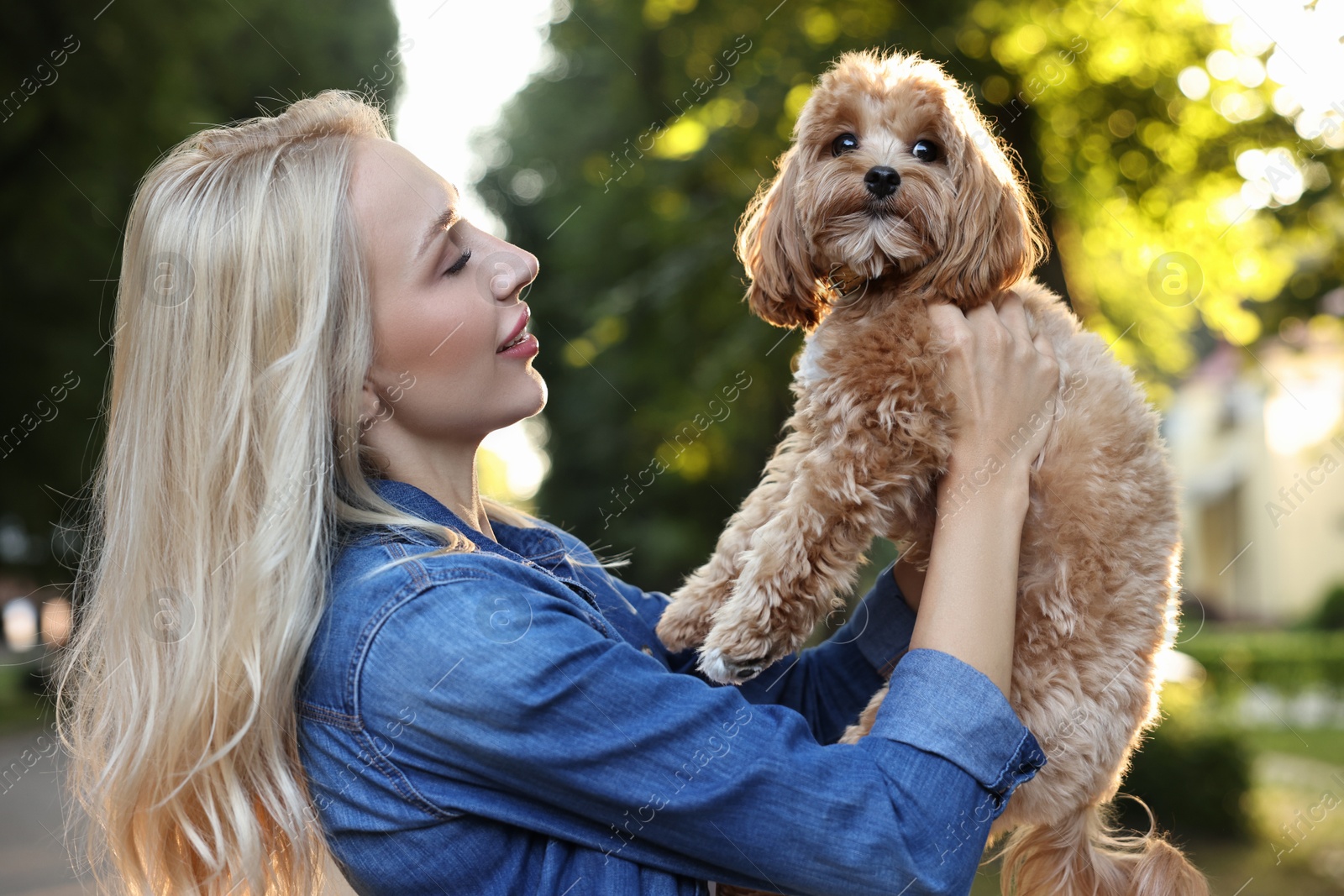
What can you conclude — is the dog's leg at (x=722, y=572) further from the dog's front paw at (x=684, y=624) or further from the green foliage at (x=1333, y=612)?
the green foliage at (x=1333, y=612)

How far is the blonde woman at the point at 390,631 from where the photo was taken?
1580 millimetres

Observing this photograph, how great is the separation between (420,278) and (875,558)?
11.5 feet

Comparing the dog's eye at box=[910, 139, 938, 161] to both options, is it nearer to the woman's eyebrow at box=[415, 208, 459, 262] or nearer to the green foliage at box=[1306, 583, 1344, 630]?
the woman's eyebrow at box=[415, 208, 459, 262]

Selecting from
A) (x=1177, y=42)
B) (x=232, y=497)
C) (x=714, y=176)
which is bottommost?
(x=1177, y=42)

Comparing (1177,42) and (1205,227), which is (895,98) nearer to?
(1177,42)

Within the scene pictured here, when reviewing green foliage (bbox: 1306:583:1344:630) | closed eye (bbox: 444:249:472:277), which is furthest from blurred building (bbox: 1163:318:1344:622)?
closed eye (bbox: 444:249:472:277)

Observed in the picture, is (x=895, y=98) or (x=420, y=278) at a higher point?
(x=420, y=278)

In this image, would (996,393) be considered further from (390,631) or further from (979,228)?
(390,631)

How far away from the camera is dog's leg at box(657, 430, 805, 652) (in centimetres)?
246

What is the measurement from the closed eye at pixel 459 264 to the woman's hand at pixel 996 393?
100cm

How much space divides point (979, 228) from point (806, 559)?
83cm

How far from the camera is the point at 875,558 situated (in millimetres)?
5031

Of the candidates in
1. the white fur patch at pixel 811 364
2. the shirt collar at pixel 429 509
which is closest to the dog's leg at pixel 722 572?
the white fur patch at pixel 811 364

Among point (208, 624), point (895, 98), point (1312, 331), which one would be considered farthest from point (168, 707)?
point (1312, 331)
